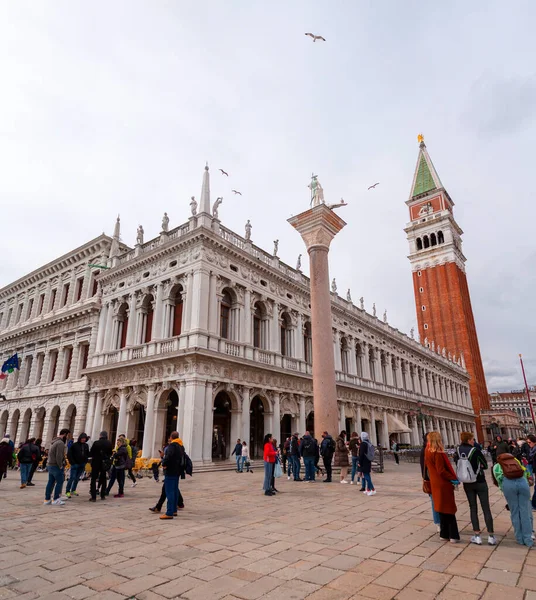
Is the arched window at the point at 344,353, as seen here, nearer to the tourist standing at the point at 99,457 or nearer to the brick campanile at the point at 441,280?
the tourist standing at the point at 99,457

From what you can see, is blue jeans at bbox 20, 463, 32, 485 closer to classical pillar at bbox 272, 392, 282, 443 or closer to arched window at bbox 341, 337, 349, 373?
classical pillar at bbox 272, 392, 282, 443

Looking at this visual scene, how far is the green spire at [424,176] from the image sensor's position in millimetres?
72438

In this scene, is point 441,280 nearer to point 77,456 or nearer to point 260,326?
point 260,326

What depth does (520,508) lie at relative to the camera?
5496 mm

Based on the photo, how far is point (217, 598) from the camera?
3.82 metres

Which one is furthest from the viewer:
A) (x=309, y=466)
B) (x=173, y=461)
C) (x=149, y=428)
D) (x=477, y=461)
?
(x=149, y=428)

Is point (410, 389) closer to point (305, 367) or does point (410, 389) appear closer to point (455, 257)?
point (305, 367)

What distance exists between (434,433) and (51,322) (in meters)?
30.6

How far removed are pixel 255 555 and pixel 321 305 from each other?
1153 centimetres

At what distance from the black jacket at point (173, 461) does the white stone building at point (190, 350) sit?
1062cm

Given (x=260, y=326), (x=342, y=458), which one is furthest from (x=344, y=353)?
(x=342, y=458)

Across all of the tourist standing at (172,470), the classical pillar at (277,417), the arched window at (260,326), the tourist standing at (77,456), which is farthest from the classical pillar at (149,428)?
the tourist standing at (172,470)

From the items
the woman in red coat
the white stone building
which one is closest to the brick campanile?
the white stone building

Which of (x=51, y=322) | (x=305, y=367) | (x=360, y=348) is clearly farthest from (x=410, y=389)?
(x=51, y=322)
